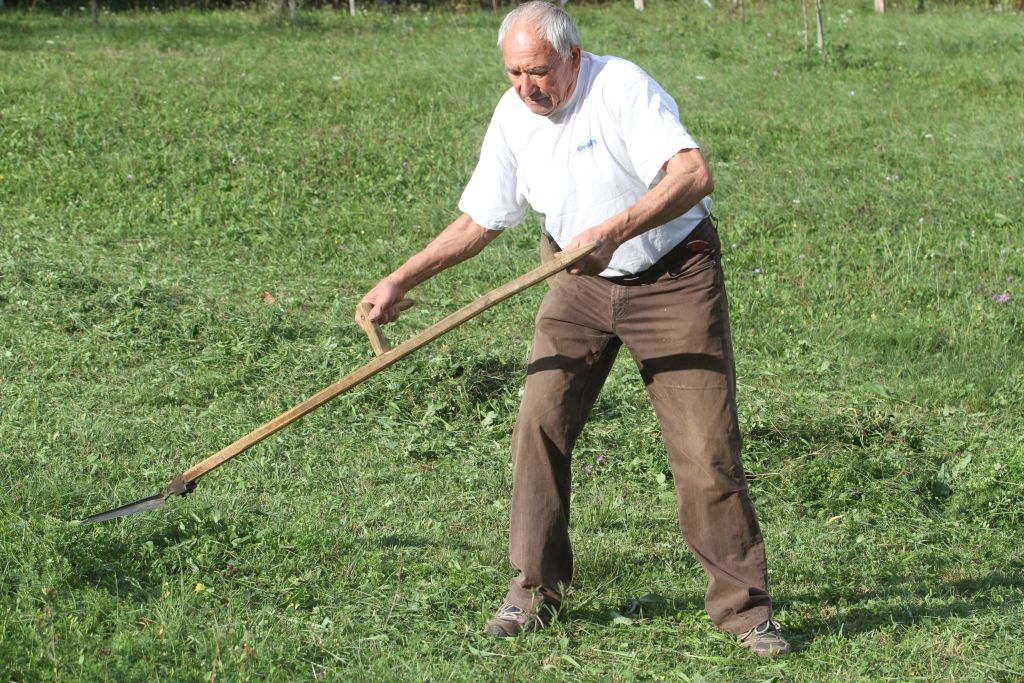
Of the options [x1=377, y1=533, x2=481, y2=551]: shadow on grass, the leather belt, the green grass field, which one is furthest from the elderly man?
[x1=377, y1=533, x2=481, y2=551]: shadow on grass

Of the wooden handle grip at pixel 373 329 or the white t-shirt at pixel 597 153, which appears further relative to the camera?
the wooden handle grip at pixel 373 329

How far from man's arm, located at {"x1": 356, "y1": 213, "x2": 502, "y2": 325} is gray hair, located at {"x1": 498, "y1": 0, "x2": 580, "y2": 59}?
0.62m

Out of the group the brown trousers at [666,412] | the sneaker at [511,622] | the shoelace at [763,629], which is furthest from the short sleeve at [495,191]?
the shoelace at [763,629]

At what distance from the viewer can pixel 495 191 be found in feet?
12.5

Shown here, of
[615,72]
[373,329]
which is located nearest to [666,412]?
[373,329]

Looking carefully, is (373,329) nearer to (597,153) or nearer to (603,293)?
(603,293)

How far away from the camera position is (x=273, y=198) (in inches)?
356

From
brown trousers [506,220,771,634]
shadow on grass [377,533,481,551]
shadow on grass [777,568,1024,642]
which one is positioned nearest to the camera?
brown trousers [506,220,771,634]

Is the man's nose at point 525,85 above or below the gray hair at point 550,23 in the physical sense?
below

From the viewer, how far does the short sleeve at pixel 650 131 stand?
339 cm

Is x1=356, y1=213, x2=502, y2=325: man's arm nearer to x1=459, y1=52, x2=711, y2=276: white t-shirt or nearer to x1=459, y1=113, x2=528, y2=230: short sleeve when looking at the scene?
x1=459, y1=113, x2=528, y2=230: short sleeve

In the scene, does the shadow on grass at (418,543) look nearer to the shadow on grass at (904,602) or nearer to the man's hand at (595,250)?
the shadow on grass at (904,602)

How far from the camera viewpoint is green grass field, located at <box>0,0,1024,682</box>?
3.77 metres

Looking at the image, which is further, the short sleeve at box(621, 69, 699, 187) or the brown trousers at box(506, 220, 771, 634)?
the brown trousers at box(506, 220, 771, 634)
